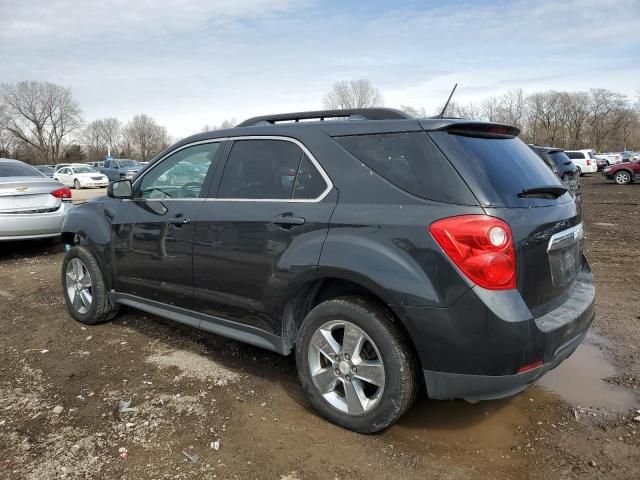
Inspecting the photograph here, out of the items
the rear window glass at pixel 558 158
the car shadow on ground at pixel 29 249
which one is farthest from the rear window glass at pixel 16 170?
the rear window glass at pixel 558 158

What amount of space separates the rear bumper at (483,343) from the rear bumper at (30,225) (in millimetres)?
6852

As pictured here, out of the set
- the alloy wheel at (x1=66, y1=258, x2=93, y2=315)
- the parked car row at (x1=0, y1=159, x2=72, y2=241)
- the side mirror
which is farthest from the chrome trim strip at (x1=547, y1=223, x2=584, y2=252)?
the parked car row at (x1=0, y1=159, x2=72, y2=241)

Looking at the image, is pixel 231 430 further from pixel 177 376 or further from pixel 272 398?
pixel 177 376

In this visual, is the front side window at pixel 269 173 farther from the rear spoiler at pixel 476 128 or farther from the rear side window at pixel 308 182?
the rear spoiler at pixel 476 128

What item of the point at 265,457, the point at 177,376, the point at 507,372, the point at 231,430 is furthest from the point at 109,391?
the point at 507,372

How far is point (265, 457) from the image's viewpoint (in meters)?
2.71

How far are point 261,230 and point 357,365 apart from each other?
1.02m

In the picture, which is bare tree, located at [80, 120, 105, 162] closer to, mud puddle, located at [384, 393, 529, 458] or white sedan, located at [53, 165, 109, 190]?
white sedan, located at [53, 165, 109, 190]

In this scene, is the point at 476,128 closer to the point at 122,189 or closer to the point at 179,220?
the point at 179,220

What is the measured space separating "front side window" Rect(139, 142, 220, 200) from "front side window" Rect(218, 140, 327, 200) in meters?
0.25

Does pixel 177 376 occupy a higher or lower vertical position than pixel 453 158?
lower

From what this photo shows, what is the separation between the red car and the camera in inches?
963

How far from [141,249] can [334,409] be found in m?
2.09

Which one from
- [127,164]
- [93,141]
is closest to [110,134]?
[93,141]
